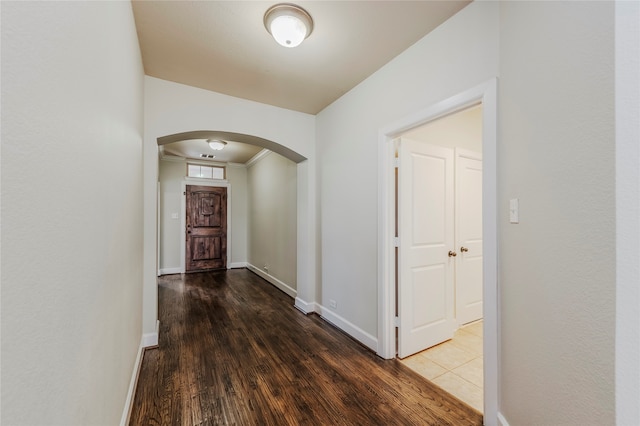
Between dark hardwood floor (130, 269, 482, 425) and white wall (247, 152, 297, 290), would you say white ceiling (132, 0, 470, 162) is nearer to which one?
white wall (247, 152, 297, 290)

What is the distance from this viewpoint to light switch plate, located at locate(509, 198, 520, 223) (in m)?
1.43

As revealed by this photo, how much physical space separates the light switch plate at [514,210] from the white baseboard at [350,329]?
67.2 inches

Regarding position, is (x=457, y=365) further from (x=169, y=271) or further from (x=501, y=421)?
(x=169, y=271)

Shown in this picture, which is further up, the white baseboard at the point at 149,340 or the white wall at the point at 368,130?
the white wall at the point at 368,130

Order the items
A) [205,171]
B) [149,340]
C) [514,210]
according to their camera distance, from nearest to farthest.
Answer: [514,210] < [149,340] < [205,171]

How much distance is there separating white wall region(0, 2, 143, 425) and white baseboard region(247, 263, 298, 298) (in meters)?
3.04

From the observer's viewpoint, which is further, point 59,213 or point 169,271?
point 169,271

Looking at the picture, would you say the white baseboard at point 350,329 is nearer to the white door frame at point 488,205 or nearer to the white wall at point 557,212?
the white door frame at point 488,205

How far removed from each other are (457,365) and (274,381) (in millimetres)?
1651

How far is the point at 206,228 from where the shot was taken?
639cm

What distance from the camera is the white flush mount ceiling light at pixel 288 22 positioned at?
70.9 inches

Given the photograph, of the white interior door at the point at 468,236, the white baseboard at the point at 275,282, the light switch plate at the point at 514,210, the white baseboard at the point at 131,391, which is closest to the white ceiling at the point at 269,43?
the light switch plate at the point at 514,210

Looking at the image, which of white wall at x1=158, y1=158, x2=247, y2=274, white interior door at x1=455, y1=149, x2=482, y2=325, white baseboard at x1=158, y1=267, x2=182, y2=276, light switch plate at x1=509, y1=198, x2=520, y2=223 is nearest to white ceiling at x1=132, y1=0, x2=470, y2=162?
light switch plate at x1=509, y1=198, x2=520, y2=223

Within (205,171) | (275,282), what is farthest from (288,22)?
(205,171)
